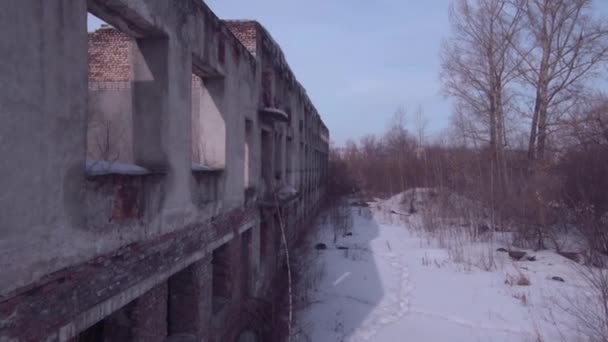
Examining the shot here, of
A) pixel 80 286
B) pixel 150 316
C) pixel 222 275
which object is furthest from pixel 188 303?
pixel 80 286

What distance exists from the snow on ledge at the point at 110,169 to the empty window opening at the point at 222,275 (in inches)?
114

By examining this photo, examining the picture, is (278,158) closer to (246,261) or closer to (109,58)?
(246,261)

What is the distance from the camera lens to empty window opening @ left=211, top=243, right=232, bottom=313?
6293 mm

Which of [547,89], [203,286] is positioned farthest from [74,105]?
[547,89]

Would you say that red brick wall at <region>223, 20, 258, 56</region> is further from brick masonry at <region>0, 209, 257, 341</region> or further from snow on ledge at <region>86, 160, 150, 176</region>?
snow on ledge at <region>86, 160, 150, 176</region>

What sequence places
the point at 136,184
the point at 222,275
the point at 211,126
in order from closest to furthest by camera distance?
the point at 136,184 < the point at 211,126 < the point at 222,275

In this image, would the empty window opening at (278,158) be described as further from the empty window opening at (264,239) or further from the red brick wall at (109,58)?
the red brick wall at (109,58)

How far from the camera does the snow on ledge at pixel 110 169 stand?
3.05 metres

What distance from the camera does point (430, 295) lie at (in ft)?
30.7

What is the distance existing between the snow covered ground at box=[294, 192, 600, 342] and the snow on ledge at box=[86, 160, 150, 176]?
4517 millimetres

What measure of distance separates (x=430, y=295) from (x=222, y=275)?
537 cm

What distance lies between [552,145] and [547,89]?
2736 millimetres

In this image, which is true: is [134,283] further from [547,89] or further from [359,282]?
[547,89]

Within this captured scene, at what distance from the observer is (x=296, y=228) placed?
44.7 ft
